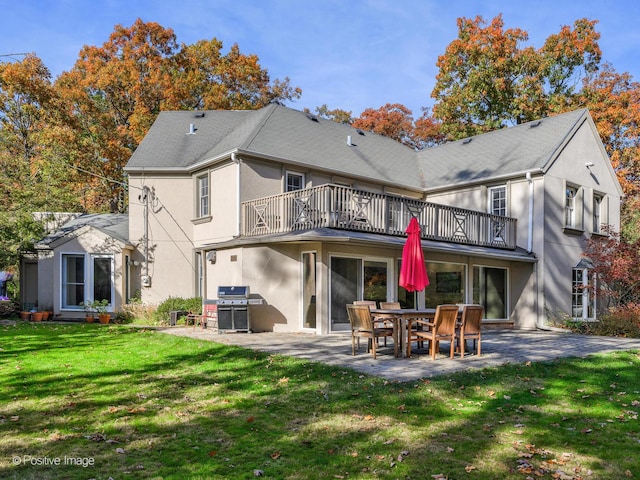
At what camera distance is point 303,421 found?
5.64 m

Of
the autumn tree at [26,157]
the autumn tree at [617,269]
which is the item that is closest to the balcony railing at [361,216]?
the autumn tree at [617,269]

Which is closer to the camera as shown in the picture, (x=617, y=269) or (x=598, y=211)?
(x=617, y=269)

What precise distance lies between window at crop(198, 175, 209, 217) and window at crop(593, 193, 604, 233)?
1543 cm

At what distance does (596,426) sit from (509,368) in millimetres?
3035

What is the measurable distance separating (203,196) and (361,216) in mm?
6569

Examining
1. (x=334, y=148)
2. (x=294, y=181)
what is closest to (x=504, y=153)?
(x=334, y=148)

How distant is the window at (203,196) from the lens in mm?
18047

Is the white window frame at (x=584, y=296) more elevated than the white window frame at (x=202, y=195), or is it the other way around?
the white window frame at (x=202, y=195)

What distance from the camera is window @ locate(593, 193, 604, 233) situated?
68.0ft

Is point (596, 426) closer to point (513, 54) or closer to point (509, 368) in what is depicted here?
point (509, 368)

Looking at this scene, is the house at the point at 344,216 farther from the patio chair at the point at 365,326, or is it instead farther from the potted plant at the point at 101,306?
the patio chair at the point at 365,326

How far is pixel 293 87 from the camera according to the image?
34500mm

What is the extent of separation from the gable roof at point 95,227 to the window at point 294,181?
630cm

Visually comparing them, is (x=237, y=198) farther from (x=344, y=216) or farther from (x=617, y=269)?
(x=617, y=269)
